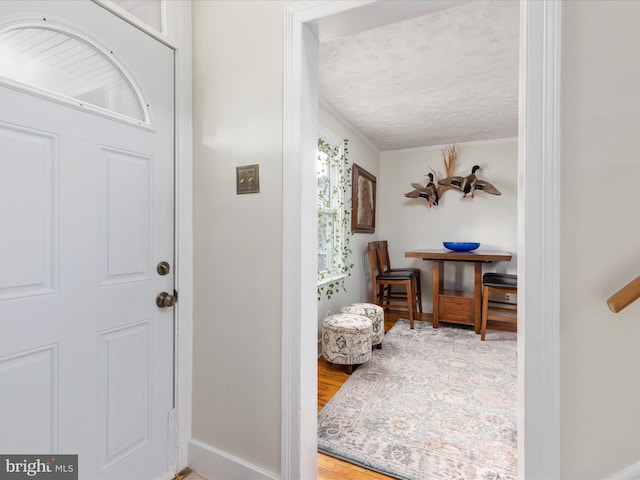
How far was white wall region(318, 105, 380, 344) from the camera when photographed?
315cm

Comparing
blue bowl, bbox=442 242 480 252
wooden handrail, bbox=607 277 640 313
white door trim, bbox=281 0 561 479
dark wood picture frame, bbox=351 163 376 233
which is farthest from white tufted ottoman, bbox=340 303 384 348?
wooden handrail, bbox=607 277 640 313

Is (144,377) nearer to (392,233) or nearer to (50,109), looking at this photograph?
(50,109)

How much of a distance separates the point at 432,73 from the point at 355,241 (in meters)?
2.04

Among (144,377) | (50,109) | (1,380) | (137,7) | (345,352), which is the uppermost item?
(137,7)

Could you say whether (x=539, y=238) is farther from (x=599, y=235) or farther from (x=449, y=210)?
(x=449, y=210)

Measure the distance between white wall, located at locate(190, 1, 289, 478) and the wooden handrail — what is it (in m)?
1.08

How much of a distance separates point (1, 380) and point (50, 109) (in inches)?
35.1

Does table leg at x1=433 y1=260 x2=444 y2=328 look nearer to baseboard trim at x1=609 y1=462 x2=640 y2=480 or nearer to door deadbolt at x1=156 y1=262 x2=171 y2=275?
baseboard trim at x1=609 y1=462 x2=640 y2=480

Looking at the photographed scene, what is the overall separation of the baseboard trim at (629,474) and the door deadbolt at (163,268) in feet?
5.72

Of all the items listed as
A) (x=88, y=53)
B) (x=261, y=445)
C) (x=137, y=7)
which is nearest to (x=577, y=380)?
(x=261, y=445)

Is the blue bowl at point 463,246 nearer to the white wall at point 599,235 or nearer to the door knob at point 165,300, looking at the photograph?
the white wall at point 599,235

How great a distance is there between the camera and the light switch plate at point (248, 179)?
1.39 meters

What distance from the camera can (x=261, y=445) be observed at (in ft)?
4.49

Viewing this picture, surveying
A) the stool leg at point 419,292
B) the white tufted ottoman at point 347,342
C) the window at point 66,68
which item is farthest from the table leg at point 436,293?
the window at point 66,68
